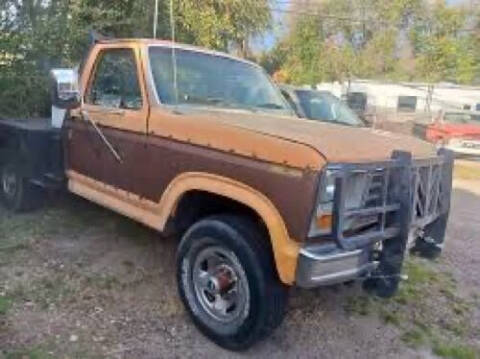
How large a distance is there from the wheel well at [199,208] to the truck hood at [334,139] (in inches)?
21.8

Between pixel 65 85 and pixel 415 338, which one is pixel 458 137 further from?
pixel 65 85

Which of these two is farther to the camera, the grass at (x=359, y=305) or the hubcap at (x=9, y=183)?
the hubcap at (x=9, y=183)

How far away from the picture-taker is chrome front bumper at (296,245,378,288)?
371 cm

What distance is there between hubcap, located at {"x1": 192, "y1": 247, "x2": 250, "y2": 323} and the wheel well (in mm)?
312

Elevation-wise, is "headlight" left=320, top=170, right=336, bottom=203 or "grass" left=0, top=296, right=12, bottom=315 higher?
"headlight" left=320, top=170, right=336, bottom=203

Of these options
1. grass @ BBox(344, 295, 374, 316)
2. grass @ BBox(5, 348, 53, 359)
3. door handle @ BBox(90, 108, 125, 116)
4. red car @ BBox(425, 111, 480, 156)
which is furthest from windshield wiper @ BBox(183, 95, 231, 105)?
red car @ BBox(425, 111, 480, 156)

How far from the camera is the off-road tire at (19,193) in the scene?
6711 millimetres

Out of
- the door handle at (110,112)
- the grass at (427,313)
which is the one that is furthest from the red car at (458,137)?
the door handle at (110,112)

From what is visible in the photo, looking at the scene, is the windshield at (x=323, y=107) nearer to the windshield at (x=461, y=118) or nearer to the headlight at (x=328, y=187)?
the headlight at (x=328, y=187)

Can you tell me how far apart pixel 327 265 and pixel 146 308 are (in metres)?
1.64

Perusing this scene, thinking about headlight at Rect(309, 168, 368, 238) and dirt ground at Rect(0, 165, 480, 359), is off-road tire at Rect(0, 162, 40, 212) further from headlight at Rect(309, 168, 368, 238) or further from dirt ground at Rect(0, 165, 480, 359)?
headlight at Rect(309, 168, 368, 238)

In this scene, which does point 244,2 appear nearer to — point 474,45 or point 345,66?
point 345,66

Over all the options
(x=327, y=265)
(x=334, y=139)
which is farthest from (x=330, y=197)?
(x=334, y=139)

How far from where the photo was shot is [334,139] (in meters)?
4.18
